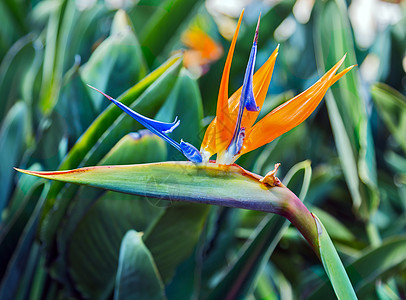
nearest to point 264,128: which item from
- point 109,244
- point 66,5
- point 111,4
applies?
point 109,244

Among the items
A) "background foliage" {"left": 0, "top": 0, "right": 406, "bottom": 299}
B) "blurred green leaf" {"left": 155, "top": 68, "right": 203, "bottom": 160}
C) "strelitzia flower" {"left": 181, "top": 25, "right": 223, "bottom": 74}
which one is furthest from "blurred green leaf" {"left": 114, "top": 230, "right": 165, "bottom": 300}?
"strelitzia flower" {"left": 181, "top": 25, "right": 223, "bottom": 74}

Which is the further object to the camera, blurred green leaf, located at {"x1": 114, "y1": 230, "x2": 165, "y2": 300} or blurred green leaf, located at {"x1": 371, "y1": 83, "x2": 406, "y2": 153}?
blurred green leaf, located at {"x1": 371, "y1": 83, "x2": 406, "y2": 153}

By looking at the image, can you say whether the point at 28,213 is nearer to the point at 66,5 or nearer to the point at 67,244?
the point at 67,244

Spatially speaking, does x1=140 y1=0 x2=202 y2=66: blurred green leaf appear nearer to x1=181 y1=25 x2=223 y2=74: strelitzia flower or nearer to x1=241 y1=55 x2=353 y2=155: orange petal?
x1=181 y1=25 x2=223 y2=74: strelitzia flower

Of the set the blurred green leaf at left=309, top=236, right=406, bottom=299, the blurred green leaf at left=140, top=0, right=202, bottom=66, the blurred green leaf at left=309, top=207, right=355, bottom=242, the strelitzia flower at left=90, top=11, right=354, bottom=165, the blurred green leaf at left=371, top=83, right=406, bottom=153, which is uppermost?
the blurred green leaf at left=140, top=0, right=202, bottom=66

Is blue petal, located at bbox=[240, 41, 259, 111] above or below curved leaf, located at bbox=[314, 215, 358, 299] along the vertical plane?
above

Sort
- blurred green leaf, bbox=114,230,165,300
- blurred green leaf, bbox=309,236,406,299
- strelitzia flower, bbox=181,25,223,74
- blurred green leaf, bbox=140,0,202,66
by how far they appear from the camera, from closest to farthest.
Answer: blurred green leaf, bbox=114,230,165,300 → blurred green leaf, bbox=309,236,406,299 → blurred green leaf, bbox=140,0,202,66 → strelitzia flower, bbox=181,25,223,74

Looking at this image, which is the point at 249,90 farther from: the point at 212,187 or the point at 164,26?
the point at 164,26
